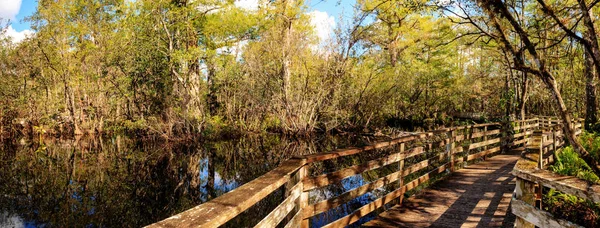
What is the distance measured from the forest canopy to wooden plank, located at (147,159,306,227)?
53.0ft

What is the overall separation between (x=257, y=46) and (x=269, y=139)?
5.63 meters

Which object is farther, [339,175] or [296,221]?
[339,175]

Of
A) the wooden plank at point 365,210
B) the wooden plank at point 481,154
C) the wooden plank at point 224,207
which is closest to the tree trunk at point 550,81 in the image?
the wooden plank at point 365,210

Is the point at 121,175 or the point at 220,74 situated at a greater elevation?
the point at 220,74

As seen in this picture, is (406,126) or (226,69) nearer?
(226,69)

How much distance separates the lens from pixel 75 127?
2369 cm

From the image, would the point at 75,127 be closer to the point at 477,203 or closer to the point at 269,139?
the point at 269,139

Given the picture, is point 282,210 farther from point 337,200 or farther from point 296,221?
point 337,200

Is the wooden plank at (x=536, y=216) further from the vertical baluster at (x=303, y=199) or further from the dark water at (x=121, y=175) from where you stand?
the dark water at (x=121, y=175)

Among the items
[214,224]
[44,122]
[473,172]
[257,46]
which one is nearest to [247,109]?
[257,46]

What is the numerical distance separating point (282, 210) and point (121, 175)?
38.9 feet

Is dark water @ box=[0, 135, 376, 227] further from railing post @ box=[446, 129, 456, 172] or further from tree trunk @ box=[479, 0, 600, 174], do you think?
tree trunk @ box=[479, 0, 600, 174]

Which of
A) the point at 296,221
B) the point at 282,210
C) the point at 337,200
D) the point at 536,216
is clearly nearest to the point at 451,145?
the point at 337,200

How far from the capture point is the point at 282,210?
2.99 meters
